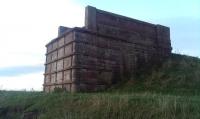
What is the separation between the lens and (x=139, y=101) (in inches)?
284

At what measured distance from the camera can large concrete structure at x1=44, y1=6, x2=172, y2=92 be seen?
1506 centimetres

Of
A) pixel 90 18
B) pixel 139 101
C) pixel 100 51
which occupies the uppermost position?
pixel 90 18

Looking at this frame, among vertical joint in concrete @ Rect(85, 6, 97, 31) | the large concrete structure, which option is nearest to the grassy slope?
the large concrete structure

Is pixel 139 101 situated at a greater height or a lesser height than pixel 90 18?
lesser

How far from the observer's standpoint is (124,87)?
14.6m

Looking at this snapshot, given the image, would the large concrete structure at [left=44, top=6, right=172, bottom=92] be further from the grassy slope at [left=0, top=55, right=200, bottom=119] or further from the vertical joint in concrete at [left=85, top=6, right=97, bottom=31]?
the grassy slope at [left=0, top=55, right=200, bottom=119]

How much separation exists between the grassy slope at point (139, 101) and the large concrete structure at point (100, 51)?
134 cm

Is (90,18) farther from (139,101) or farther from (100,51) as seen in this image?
(139,101)

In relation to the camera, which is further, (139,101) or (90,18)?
(90,18)

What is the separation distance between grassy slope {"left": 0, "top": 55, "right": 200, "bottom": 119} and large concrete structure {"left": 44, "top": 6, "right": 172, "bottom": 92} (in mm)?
1340

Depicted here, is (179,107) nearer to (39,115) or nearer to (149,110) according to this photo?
(149,110)

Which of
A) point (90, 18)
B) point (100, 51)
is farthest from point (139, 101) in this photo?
point (90, 18)

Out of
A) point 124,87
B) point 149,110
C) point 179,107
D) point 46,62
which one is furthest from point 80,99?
point 46,62

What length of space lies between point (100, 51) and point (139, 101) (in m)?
8.82
